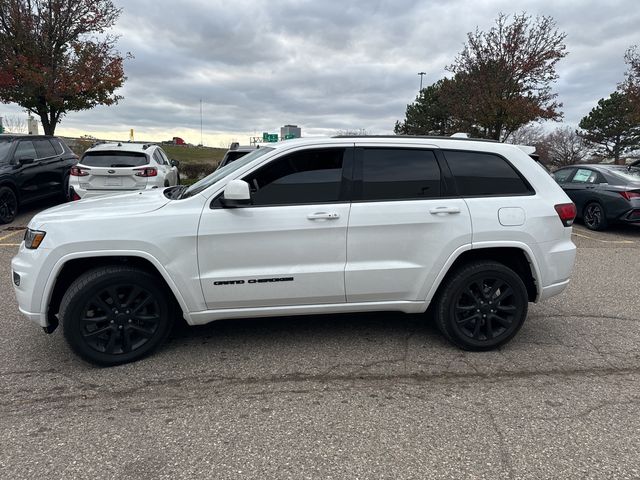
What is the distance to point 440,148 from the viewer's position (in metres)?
3.81

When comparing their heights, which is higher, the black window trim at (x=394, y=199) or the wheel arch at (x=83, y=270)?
the black window trim at (x=394, y=199)

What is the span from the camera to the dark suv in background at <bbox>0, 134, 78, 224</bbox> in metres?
8.70

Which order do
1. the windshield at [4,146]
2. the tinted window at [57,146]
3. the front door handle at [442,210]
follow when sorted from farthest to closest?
1. the tinted window at [57,146]
2. the windshield at [4,146]
3. the front door handle at [442,210]

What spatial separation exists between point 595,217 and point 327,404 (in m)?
9.20

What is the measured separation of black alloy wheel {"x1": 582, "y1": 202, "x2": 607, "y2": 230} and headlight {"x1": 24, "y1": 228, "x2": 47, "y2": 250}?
10.1 m

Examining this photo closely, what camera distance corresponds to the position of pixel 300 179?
3.58 metres

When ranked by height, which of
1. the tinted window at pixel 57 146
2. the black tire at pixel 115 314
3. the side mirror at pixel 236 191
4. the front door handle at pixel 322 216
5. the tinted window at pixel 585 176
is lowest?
the black tire at pixel 115 314

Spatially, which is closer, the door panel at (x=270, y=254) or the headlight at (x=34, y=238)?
the headlight at (x=34, y=238)

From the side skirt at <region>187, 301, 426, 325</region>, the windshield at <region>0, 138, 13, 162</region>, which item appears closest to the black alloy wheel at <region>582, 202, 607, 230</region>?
the side skirt at <region>187, 301, 426, 325</region>

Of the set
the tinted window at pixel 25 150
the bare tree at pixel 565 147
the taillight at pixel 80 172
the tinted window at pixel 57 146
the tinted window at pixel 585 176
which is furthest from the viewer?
the bare tree at pixel 565 147

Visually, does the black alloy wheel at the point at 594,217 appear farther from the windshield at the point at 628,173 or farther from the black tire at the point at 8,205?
the black tire at the point at 8,205

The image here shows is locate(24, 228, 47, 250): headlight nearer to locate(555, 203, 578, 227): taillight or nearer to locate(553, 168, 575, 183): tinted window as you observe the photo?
locate(555, 203, 578, 227): taillight

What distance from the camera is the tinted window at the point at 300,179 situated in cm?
353

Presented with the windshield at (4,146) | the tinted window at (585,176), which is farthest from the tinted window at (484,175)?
the windshield at (4,146)
